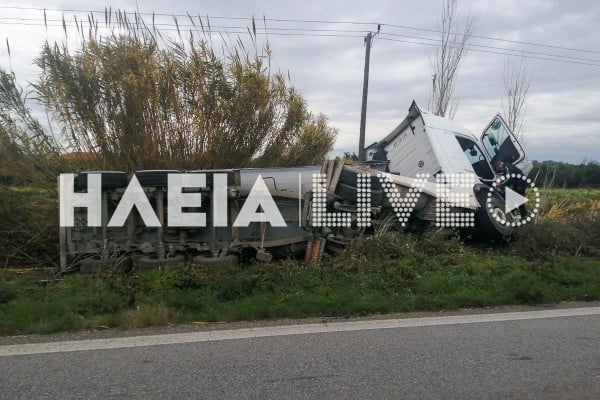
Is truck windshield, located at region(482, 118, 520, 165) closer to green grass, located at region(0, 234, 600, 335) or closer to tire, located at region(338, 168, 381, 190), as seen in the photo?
green grass, located at region(0, 234, 600, 335)

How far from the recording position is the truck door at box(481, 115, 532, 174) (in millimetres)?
10492

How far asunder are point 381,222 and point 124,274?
4.02m

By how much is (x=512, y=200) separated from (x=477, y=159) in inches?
47.1

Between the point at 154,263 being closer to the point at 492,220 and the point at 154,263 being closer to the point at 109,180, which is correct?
the point at 109,180

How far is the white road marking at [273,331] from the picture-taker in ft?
16.0

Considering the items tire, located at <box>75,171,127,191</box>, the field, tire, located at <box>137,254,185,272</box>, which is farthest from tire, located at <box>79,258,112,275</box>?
tire, located at <box>75,171,127,191</box>

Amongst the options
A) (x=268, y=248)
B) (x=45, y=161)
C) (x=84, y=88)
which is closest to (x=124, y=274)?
(x=268, y=248)

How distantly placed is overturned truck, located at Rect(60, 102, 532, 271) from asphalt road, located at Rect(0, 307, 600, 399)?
2.68 m

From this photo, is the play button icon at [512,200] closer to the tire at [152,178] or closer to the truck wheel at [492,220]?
the truck wheel at [492,220]

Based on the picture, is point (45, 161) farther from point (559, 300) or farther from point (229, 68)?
point (559, 300)

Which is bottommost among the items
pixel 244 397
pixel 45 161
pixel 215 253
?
pixel 244 397

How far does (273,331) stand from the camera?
5320mm

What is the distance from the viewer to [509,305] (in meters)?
6.44

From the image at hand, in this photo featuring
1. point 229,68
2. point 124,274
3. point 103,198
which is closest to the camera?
point 124,274
